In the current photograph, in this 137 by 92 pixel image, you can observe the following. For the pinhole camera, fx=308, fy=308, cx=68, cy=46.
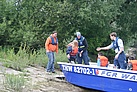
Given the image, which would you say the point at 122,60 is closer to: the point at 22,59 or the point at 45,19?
the point at 22,59

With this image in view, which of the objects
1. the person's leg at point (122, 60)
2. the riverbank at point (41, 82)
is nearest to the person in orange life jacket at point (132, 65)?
the person's leg at point (122, 60)

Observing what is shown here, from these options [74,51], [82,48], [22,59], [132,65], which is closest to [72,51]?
[74,51]

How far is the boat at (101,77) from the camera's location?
10008mm

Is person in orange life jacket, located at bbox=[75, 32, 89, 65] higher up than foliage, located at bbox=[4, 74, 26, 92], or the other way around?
person in orange life jacket, located at bbox=[75, 32, 89, 65]

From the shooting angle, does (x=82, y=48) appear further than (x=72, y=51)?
No

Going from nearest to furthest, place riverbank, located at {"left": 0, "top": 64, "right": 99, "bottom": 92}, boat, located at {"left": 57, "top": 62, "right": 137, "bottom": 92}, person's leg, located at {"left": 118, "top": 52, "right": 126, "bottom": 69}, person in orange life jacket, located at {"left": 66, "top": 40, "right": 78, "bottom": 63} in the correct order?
riverbank, located at {"left": 0, "top": 64, "right": 99, "bottom": 92}, boat, located at {"left": 57, "top": 62, "right": 137, "bottom": 92}, person's leg, located at {"left": 118, "top": 52, "right": 126, "bottom": 69}, person in orange life jacket, located at {"left": 66, "top": 40, "right": 78, "bottom": 63}

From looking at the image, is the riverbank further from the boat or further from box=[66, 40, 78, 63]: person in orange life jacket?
box=[66, 40, 78, 63]: person in orange life jacket

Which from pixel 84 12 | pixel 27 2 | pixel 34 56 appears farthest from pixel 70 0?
pixel 34 56

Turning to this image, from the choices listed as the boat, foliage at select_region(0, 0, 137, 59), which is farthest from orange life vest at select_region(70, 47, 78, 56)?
foliage at select_region(0, 0, 137, 59)

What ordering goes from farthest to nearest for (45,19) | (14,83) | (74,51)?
(45,19)
(74,51)
(14,83)

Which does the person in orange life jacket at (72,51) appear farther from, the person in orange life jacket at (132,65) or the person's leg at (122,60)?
the person in orange life jacket at (132,65)

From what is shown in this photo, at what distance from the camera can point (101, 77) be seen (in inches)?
419

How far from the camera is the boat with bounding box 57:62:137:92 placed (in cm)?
1001

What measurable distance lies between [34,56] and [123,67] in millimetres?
Result: 4605
